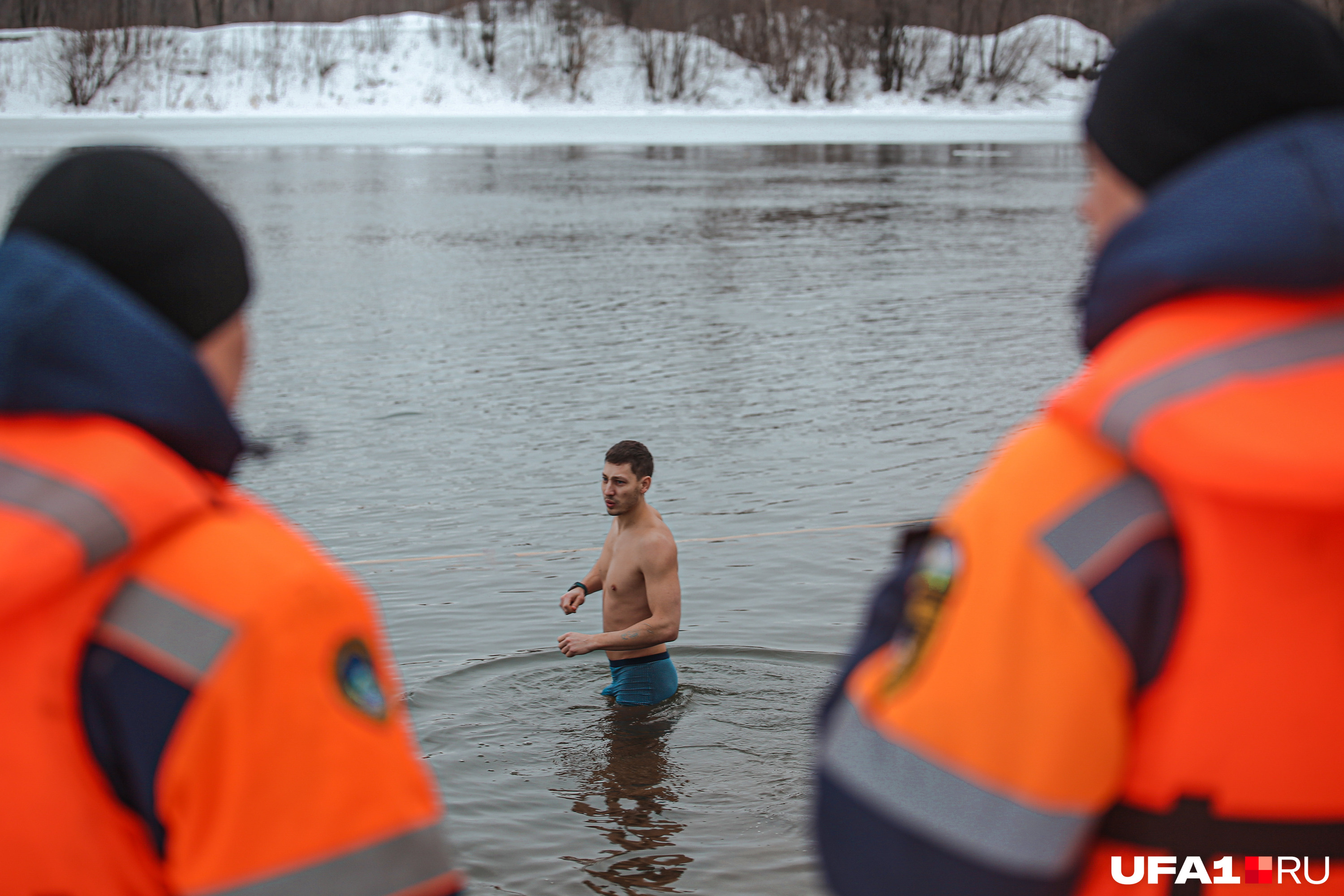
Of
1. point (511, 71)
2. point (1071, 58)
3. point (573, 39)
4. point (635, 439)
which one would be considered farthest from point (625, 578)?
point (1071, 58)

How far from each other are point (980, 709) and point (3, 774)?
3.19 feet

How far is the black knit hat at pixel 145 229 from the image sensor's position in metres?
1.52

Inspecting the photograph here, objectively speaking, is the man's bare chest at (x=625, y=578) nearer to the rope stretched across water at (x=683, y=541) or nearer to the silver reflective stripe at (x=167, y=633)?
the rope stretched across water at (x=683, y=541)

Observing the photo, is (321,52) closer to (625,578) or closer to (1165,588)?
(625,578)

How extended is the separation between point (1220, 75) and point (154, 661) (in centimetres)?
124

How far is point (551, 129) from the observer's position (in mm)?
65625

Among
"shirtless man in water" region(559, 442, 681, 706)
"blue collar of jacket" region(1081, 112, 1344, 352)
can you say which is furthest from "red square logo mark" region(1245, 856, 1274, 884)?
"shirtless man in water" region(559, 442, 681, 706)

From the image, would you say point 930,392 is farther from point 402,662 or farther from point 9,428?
point 9,428

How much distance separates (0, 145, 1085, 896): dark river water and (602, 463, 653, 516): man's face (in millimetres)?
1050

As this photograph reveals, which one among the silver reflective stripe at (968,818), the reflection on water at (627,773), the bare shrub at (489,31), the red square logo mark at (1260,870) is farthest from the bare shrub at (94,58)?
the red square logo mark at (1260,870)

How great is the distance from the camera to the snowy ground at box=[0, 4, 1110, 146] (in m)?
63.8

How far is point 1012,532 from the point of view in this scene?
136 centimetres

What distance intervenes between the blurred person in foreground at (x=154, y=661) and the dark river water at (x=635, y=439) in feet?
3.77

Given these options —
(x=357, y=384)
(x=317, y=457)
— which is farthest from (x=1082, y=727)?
(x=357, y=384)
